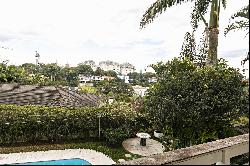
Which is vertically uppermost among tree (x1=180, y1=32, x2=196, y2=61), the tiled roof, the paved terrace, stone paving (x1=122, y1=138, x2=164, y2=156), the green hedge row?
tree (x1=180, y1=32, x2=196, y2=61)

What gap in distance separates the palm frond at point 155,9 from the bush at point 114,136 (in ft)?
21.5

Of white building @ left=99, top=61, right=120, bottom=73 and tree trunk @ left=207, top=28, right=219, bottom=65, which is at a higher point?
white building @ left=99, top=61, right=120, bottom=73

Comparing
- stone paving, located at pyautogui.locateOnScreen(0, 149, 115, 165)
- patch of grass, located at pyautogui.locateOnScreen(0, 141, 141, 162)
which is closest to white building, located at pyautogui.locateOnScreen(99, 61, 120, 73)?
patch of grass, located at pyautogui.locateOnScreen(0, 141, 141, 162)

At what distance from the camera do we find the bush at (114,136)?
16203 millimetres

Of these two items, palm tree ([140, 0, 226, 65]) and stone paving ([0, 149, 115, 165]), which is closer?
palm tree ([140, 0, 226, 65])

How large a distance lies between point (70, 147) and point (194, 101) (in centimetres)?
742

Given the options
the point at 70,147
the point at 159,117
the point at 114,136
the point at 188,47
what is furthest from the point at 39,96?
the point at 188,47

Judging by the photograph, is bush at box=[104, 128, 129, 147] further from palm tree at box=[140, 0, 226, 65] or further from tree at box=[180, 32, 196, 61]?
tree at box=[180, 32, 196, 61]

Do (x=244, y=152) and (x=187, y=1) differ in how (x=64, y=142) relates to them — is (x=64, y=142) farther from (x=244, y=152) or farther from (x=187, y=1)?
(x=244, y=152)

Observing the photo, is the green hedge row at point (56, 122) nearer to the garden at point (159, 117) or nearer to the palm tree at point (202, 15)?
the garden at point (159, 117)

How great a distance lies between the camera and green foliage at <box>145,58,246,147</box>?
11.4 m

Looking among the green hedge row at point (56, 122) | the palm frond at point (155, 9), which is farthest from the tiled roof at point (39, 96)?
the palm frond at point (155, 9)

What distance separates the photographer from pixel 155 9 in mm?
12500

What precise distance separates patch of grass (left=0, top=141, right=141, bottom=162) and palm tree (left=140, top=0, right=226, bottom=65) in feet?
20.9
